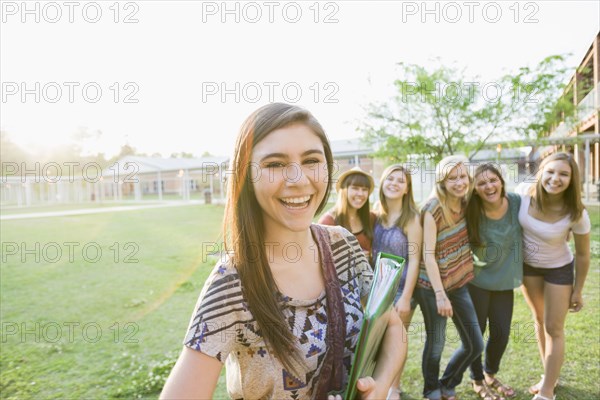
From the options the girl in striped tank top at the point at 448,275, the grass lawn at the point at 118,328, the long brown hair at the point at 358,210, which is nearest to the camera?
the girl in striped tank top at the point at 448,275

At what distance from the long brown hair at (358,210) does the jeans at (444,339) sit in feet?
2.31

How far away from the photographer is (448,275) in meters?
3.20

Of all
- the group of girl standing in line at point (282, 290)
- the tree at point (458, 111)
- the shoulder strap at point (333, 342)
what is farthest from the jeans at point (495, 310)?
the tree at point (458, 111)

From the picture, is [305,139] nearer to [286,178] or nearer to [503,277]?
[286,178]

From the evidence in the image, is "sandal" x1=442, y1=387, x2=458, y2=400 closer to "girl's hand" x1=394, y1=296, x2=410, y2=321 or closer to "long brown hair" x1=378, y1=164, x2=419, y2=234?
"girl's hand" x1=394, y1=296, x2=410, y2=321

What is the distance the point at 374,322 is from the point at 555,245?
283cm

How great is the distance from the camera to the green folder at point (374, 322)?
3.36 feet

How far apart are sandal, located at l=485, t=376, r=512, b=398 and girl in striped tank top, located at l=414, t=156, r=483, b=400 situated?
0.43 metres

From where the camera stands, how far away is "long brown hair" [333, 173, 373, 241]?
348 cm

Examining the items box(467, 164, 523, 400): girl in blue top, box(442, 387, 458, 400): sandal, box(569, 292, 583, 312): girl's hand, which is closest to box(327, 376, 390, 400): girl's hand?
box(467, 164, 523, 400): girl in blue top

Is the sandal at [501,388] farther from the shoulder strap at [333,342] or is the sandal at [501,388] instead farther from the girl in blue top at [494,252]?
the shoulder strap at [333,342]

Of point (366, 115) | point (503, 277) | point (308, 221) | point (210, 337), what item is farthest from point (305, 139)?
point (366, 115)

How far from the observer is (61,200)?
31922mm

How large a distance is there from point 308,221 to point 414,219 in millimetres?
2299
